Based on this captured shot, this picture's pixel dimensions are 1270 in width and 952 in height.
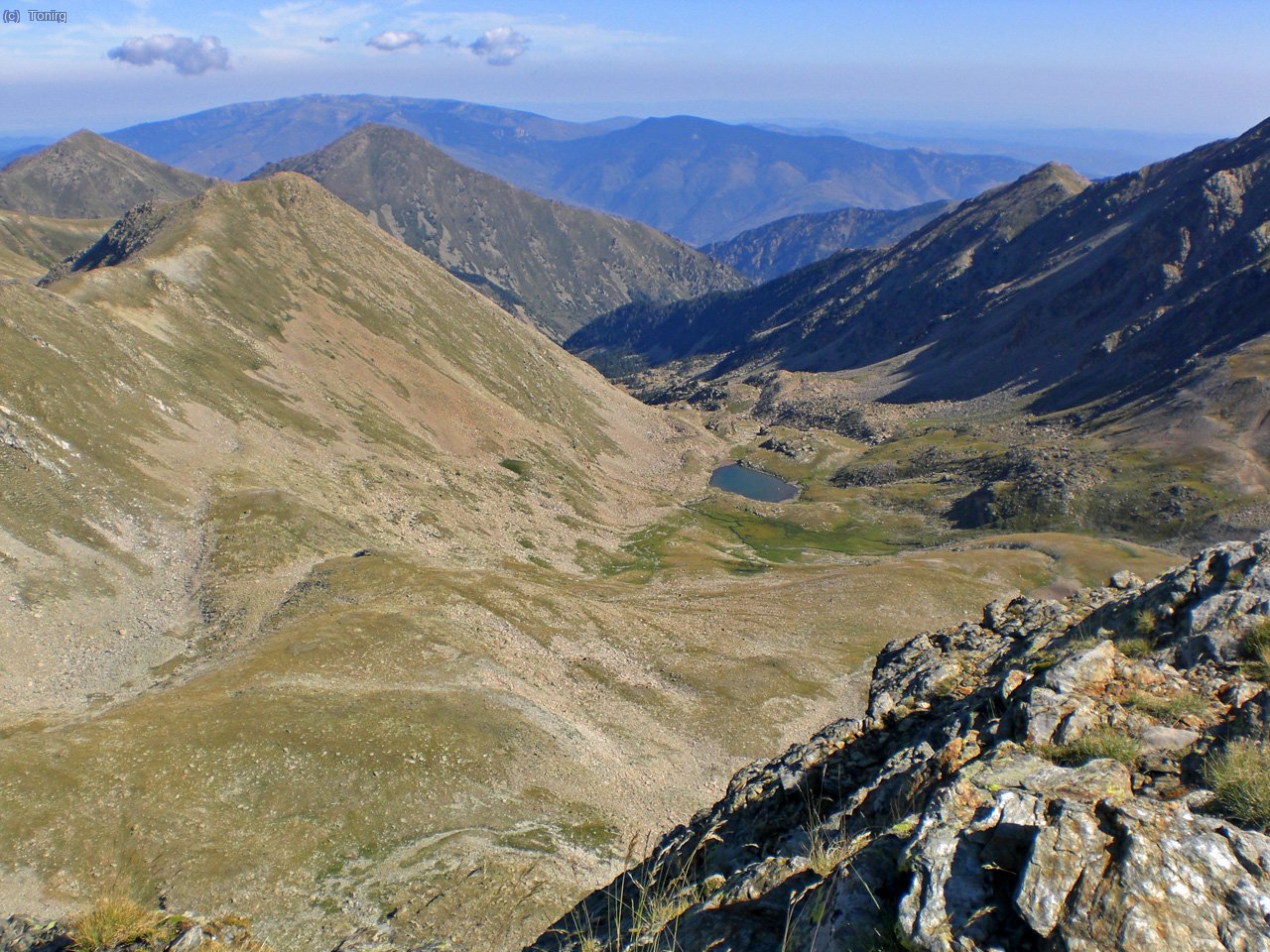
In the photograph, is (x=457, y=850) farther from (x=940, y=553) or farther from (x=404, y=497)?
(x=940, y=553)

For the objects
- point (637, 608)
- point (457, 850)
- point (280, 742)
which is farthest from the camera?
point (637, 608)

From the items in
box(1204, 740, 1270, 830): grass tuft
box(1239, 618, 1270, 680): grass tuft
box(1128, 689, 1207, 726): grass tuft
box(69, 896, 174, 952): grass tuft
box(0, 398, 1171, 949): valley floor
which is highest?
box(1204, 740, 1270, 830): grass tuft

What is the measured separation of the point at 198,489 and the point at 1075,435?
544 feet

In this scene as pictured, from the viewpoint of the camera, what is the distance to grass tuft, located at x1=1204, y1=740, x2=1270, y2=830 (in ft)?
35.8

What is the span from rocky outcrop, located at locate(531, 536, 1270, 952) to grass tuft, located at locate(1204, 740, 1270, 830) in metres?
0.04

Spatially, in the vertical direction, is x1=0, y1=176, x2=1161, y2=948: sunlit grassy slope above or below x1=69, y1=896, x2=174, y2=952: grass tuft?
below

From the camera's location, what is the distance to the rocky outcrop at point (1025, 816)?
371 inches

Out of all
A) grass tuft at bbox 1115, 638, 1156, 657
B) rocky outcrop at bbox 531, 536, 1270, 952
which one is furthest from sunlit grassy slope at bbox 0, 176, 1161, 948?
grass tuft at bbox 1115, 638, 1156, 657

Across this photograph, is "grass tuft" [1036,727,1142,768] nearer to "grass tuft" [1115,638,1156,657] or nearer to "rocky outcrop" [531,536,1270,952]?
"rocky outcrop" [531,536,1270,952]

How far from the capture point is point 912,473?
555ft

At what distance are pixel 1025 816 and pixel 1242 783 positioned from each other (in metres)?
3.45

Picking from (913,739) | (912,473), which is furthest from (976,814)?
(912,473)

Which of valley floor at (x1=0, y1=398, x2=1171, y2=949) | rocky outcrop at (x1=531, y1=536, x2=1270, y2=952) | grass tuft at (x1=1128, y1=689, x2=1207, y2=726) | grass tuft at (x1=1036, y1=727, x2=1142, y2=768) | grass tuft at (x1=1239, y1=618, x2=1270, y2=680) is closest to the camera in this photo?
rocky outcrop at (x1=531, y1=536, x2=1270, y2=952)

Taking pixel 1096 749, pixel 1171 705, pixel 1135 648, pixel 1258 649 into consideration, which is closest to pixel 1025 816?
pixel 1096 749
